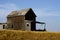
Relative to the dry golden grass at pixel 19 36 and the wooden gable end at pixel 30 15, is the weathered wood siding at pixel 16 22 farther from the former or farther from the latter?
the dry golden grass at pixel 19 36

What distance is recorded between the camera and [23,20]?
52812mm

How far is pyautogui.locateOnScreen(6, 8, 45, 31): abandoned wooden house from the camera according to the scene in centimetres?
5219

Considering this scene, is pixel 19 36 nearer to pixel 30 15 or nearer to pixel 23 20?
pixel 23 20

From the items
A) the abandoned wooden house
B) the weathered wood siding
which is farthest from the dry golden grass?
the weathered wood siding

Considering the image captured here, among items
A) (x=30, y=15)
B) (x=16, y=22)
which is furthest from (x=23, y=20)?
(x=16, y=22)

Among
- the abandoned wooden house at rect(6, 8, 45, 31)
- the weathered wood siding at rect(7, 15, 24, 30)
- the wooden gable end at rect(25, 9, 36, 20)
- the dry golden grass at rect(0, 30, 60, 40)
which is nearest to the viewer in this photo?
the dry golden grass at rect(0, 30, 60, 40)

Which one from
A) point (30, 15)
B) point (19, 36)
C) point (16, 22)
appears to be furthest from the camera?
point (16, 22)

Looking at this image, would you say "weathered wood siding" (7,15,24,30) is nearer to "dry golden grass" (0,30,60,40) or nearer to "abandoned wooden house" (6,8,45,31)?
"abandoned wooden house" (6,8,45,31)

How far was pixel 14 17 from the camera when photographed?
5522 centimetres

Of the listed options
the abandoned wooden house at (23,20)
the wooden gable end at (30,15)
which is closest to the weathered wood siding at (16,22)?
the abandoned wooden house at (23,20)

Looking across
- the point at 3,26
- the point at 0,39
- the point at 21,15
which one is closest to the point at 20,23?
the point at 21,15

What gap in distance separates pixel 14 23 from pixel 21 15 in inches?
179

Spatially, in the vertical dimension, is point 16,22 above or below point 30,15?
below

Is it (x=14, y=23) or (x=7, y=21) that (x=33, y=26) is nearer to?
(x=14, y=23)
